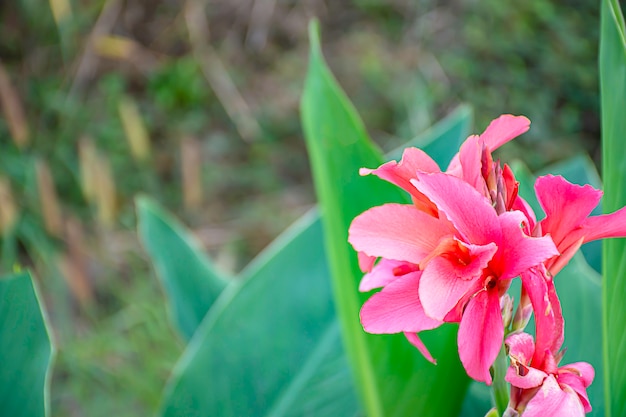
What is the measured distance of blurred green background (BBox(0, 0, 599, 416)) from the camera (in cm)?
160

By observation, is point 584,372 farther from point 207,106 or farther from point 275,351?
point 207,106

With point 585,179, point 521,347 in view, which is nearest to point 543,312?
point 521,347

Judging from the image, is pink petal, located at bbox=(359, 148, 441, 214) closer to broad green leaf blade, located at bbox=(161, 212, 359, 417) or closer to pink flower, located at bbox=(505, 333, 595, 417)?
pink flower, located at bbox=(505, 333, 595, 417)

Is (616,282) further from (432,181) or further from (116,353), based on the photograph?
(116,353)

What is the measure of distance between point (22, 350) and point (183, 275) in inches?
10.5

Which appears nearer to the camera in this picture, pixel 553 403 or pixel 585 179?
pixel 553 403

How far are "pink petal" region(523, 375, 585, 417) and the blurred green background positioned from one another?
1.33 m

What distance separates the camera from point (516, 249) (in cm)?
24

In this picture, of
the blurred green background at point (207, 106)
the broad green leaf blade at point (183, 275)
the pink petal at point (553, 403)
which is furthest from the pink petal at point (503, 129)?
the blurred green background at point (207, 106)

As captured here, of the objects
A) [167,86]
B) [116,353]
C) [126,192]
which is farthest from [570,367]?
[167,86]

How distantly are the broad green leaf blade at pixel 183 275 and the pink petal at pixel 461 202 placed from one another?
382mm

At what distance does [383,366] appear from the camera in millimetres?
363

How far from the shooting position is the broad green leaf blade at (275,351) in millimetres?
443

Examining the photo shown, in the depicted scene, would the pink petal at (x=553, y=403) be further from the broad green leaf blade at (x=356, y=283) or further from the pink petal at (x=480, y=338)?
the broad green leaf blade at (x=356, y=283)
